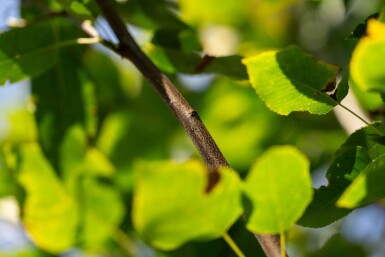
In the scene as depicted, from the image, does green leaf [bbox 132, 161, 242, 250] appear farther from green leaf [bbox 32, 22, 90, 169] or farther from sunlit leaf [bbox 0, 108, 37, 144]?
sunlit leaf [bbox 0, 108, 37, 144]

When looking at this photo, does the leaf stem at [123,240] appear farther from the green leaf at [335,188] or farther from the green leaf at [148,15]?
the green leaf at [335,188]

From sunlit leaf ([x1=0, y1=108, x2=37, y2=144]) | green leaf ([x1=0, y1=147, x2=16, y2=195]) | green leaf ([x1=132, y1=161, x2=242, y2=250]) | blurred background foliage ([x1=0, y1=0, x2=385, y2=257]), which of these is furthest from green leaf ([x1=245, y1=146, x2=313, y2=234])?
sunlit leaf ([x1=0, y1=108, x2=37, y2=144])

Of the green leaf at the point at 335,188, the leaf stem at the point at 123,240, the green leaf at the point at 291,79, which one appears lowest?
the leaf stem at the point at 123,240

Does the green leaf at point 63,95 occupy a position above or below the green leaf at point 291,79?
below

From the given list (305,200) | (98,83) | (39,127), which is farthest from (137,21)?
(305,200)

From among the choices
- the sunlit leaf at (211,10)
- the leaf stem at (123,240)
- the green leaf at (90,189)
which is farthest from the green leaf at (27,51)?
the sunlit leaf at (211,10)

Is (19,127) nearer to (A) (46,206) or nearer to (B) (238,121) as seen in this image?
(A) (46,206)
